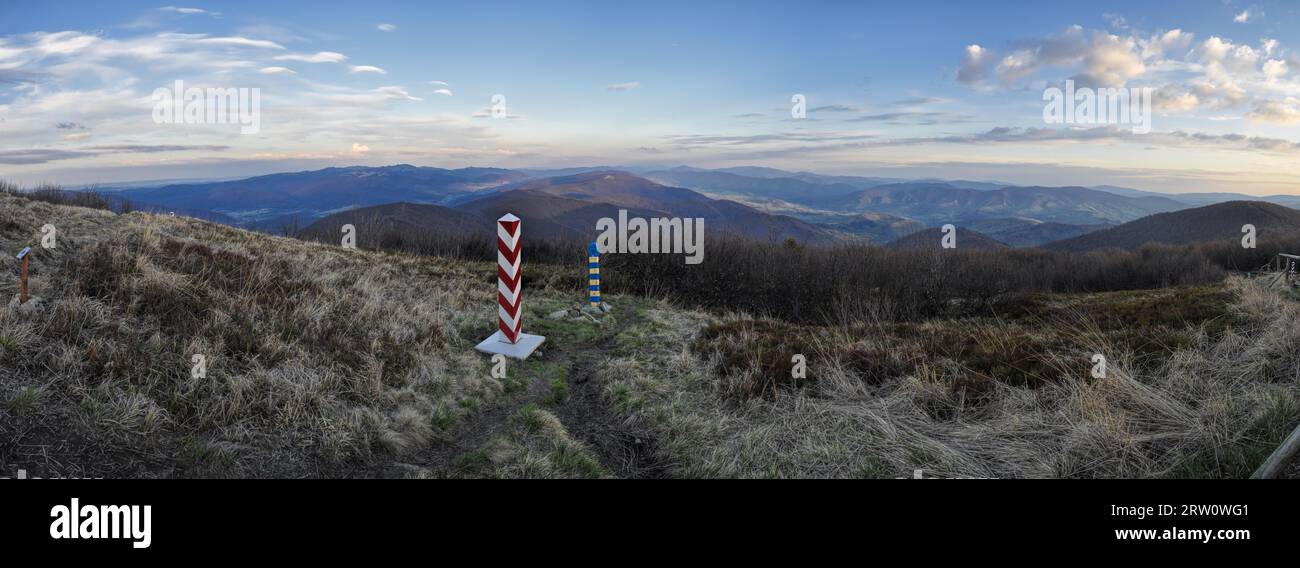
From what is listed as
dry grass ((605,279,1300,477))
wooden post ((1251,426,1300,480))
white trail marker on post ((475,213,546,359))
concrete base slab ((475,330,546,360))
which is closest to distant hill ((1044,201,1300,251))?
dry grass ((605,279,1300,477))

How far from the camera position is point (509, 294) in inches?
346

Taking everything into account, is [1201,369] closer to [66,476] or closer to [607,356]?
[607,356]

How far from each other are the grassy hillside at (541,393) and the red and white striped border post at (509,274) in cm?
70

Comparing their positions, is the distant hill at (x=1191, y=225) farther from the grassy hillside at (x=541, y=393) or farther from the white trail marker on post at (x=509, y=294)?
the white trail marker on post at (x=509, y=294)

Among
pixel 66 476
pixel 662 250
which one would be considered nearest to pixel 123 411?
pixel 66 476

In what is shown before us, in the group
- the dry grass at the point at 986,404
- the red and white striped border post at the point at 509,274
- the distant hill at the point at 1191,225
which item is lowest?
the dry grass at the point at 986,404

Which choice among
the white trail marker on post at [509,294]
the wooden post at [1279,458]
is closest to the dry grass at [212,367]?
the white trail marker on post at [509,294]

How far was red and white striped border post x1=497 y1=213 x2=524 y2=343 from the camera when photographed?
861cm

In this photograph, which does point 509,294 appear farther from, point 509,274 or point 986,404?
point 986,404

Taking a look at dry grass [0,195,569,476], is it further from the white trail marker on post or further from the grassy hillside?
the white trail marker on post

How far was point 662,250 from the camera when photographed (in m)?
23.8

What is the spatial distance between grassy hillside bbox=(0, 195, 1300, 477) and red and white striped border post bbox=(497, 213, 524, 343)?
0.70 meters

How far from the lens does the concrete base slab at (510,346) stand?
860 centimetres
